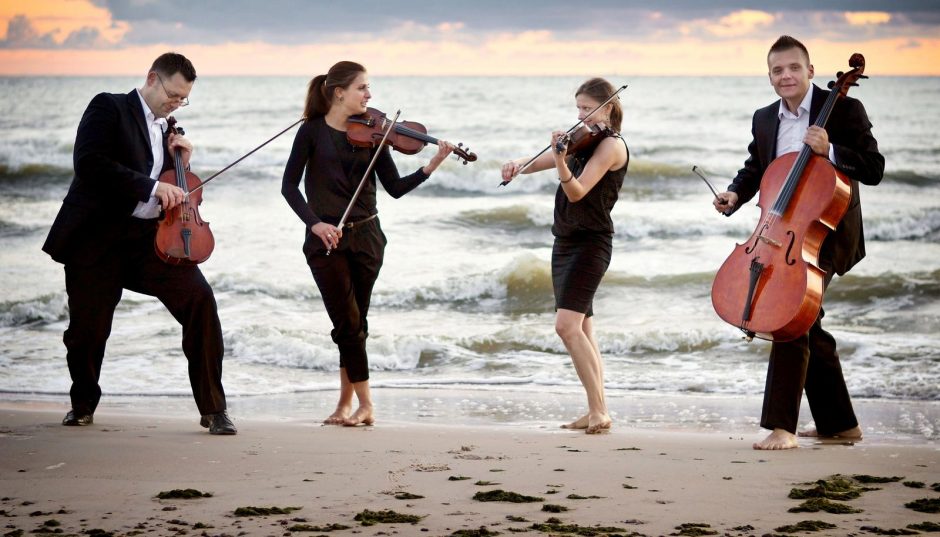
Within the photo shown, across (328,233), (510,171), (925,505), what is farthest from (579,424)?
(925,505)

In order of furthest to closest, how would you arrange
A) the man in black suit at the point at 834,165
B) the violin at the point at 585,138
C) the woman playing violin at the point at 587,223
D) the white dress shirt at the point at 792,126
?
the woman playing violin at the point at 587,223, the violin at the point at 585,138, the white dress shirt at the point at 792,126, the man in black suit at the point at 834,165

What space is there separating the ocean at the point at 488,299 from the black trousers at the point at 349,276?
938mm

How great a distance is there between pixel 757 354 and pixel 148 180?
4312mm

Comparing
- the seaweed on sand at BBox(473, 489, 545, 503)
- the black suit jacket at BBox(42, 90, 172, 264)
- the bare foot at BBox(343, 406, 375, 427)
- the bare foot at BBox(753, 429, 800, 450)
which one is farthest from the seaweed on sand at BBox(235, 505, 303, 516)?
the bare foot at BBox(753, 429, 800, 450)

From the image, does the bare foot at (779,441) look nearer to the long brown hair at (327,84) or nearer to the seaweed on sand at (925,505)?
the seaweed on sand at (925,505)

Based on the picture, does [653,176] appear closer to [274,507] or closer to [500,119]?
[500,119]

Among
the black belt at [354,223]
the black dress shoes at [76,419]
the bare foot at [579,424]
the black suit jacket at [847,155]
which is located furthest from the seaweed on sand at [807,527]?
the black dress shoes at [76,419]

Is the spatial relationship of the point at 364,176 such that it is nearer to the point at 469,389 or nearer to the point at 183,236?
the point at 183,236

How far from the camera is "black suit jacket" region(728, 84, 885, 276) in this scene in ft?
13.6

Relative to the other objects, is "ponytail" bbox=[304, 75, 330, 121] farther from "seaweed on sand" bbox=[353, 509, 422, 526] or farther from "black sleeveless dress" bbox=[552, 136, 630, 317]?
"seaweed on sand" bbox=[353, 509, 422, 526]

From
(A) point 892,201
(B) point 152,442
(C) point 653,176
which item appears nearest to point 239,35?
(C) point 653,176

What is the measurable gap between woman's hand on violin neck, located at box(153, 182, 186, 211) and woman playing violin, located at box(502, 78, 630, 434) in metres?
1.31

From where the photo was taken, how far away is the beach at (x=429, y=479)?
317 cm

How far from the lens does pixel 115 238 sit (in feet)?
15.0
